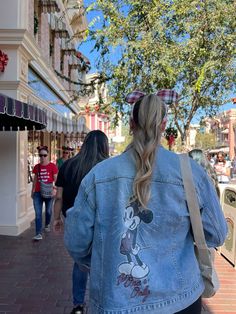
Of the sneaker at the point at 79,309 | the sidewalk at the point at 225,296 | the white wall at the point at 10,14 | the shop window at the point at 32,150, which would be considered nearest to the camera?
the sneaker at the point at 79,309

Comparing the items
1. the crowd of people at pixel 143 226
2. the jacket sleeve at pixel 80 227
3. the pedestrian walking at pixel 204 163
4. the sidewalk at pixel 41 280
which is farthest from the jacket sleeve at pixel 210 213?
the pedestrian walking at pixel 204 163

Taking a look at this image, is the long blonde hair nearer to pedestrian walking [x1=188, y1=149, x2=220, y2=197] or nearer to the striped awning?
pedestrian walking [x1=188, y1=149, x2=220, y2=197]

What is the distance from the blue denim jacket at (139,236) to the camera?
5.42ft

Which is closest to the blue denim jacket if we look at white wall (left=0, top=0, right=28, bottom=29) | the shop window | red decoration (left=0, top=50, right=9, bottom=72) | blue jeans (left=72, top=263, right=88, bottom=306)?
blue jeans (left=72, top=263, right=88, bottom=306)

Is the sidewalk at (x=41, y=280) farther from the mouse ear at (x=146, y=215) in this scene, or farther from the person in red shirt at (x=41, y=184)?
the mouse ear at (x=146, y=215)

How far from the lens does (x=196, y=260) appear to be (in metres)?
1.82

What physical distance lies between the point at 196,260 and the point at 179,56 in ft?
25.8

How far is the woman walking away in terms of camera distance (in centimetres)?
165

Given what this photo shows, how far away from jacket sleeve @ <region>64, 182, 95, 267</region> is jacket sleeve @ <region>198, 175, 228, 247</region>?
Result: 455 mm

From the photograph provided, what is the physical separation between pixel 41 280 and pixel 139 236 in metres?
4.11

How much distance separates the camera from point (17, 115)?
6.12 metres

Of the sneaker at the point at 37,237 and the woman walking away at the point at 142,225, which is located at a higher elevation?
the woman walking away at the point at 142,225

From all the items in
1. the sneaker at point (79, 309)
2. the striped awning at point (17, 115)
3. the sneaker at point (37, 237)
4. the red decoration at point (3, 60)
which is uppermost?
the red decoration at point (3, 60)

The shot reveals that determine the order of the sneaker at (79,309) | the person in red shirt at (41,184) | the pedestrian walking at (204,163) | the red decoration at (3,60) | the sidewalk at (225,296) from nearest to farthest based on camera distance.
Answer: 1. the sneaker at (79,309)
2. the sidewalk at (225,296)
3. the pedestrian walking at (204,163)
4. the person in red shirt at (41,184)
5. the red decoration at (3,60)
